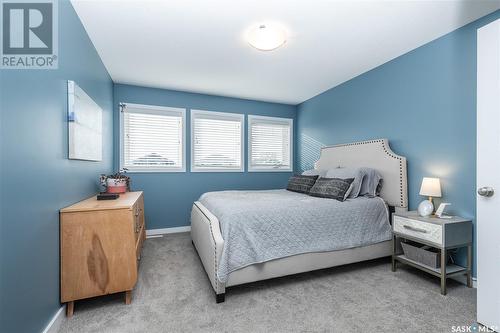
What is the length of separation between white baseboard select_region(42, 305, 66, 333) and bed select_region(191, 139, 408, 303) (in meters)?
1.09

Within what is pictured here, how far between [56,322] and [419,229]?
3054 mm

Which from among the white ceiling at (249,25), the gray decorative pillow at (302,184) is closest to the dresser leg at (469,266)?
the gray decorative pillow at (302,184)

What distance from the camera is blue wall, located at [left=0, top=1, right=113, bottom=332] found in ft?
3.72

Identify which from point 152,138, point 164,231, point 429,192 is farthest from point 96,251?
point 429,192

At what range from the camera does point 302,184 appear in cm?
342

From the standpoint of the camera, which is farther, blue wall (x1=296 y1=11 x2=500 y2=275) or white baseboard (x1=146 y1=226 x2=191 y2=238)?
white baseboard (x1=146 y1=226 x2=191 y2=238)

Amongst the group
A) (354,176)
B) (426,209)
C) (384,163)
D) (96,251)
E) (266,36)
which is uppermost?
(266,36)

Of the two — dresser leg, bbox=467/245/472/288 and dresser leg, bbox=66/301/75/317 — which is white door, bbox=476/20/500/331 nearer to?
dresser leg, bbox=467/245/472/288

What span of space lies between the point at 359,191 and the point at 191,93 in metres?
3.20

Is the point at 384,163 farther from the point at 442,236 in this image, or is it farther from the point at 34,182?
the point at 34,182

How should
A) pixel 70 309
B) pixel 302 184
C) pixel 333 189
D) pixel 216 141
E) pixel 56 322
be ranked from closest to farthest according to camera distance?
pixel 56 322 < pixel 70 309 < pixel 333 189 < pixel 302 184 < pixel 216 141

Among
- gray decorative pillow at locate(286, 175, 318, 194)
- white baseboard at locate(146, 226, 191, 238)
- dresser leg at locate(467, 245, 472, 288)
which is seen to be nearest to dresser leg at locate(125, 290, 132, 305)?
white baseboard at locate(146, 226, 191, 238)

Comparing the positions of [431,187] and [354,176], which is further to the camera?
[354,176]

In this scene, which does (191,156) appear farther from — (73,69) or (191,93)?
(73,69)
